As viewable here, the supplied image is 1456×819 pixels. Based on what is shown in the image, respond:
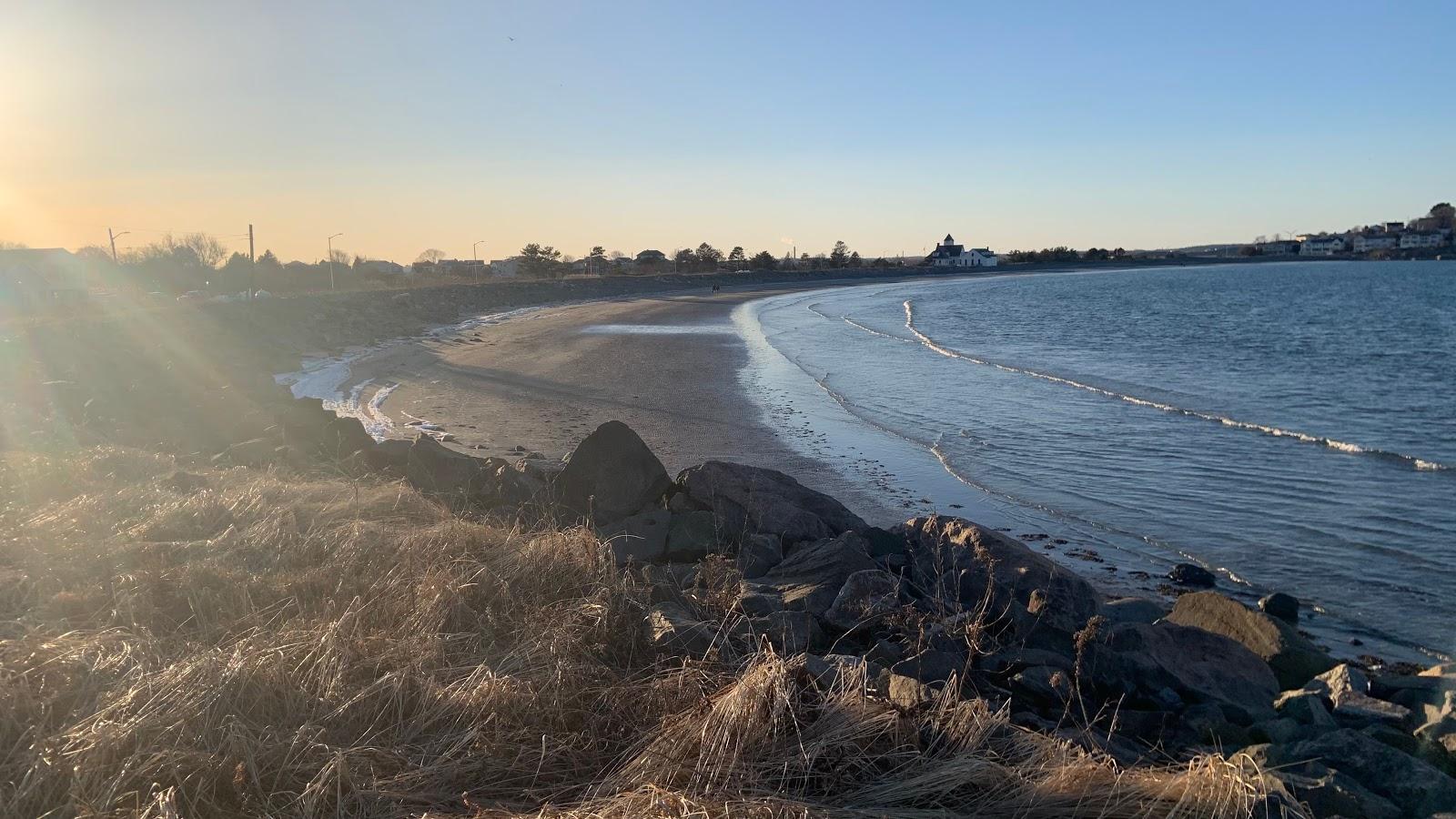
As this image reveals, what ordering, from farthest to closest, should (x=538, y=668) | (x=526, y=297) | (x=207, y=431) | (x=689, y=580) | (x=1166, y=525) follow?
1. (x=526, y=297)
2. (x=207, y=431)
3. (x=1166, y=525)
4. (x=689, y=580)
5. (x=538, y=668)

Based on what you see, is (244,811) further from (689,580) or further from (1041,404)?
(1041,404)

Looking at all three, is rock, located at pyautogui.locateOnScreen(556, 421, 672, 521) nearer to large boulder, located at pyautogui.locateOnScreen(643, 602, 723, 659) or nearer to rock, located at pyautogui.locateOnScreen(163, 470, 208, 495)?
rock, located at pyautogui.locateOnScreen(163, 470, 208, 495)

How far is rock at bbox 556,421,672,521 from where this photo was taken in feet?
28.4

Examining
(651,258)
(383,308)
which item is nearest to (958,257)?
(651,258)

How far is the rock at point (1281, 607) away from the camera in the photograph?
8484mm

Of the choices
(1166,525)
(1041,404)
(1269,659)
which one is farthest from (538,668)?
(1041,404)

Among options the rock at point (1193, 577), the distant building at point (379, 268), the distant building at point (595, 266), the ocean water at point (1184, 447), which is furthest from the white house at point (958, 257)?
the rock at point (1193, 577)

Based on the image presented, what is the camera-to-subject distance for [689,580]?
6.73 meters

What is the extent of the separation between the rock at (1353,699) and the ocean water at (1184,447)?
2122mm

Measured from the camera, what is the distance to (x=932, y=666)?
16.3 feet

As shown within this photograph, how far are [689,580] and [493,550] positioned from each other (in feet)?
4.92

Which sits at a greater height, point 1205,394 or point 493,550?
point 493,550

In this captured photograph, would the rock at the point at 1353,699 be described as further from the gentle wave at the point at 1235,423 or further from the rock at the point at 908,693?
the gentle wave at the point at 1235,423

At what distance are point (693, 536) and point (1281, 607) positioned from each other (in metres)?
5.45
